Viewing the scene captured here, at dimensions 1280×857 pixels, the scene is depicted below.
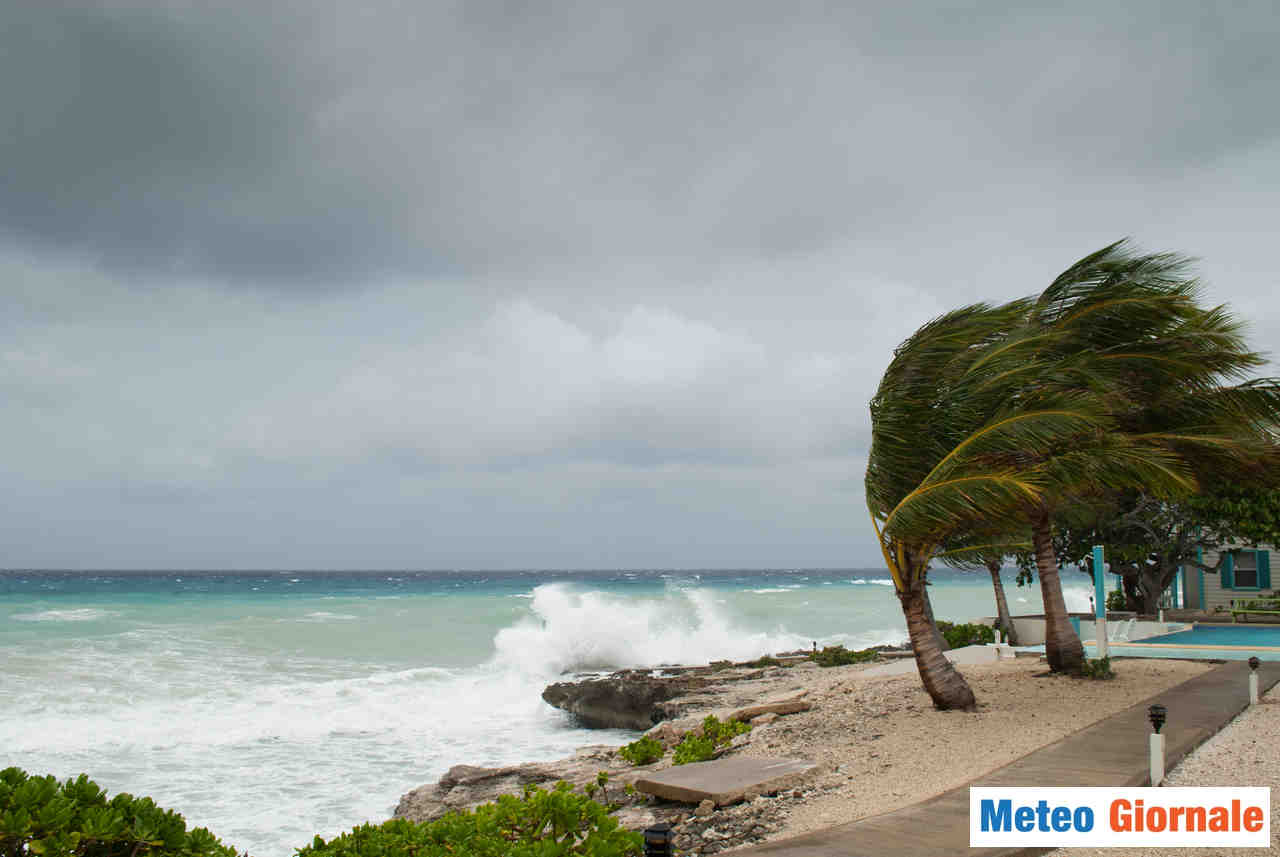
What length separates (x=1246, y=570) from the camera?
2884 centimetres

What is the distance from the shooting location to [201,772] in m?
14.6

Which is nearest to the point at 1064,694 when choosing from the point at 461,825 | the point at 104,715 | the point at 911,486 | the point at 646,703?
the point at 911,486

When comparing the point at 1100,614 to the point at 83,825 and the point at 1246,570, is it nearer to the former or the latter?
the point at 83,825

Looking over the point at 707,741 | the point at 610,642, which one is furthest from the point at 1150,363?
the point at 610,642

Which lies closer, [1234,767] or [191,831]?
[191,831]

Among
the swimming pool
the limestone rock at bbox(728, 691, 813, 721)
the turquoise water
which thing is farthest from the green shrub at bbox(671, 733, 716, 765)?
the turquoise water

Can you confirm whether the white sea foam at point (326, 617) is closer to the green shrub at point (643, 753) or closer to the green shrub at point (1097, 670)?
the green shrub at point (643, 753)

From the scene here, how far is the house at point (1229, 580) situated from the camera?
28.3 m

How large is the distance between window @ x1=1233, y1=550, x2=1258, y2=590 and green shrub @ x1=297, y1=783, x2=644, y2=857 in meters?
30.6

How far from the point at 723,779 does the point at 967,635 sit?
Answer: 16321 millimetres

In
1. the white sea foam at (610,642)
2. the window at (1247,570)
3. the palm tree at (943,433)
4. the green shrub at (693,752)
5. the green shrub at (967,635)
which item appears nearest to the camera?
the green shrub at (693,752)

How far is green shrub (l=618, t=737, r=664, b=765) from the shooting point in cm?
1104

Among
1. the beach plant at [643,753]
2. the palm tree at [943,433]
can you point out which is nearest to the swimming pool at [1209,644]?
the palm tree at [943,433]

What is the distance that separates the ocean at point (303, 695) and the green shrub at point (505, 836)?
638 centimetres
